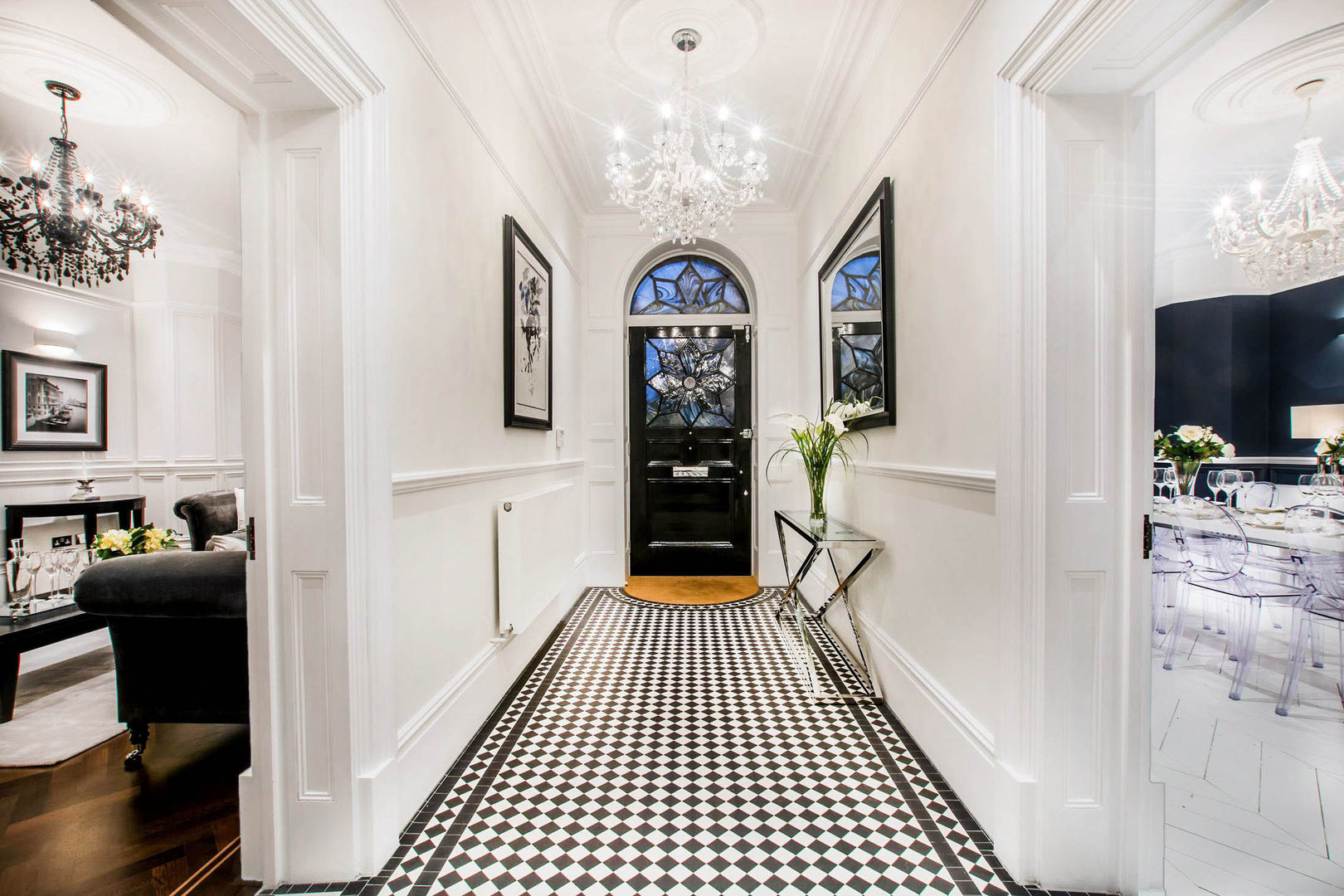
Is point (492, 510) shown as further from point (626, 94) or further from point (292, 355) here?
point (626, 94)

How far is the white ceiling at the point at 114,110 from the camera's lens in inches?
79.7

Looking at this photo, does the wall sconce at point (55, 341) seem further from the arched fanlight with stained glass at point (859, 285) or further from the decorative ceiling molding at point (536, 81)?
the arched fanlight with stained glass at point (859, 285)

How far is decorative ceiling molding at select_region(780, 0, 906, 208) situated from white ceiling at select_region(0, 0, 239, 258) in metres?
2.43

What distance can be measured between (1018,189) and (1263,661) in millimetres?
3203

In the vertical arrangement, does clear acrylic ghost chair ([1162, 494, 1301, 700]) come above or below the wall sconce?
below

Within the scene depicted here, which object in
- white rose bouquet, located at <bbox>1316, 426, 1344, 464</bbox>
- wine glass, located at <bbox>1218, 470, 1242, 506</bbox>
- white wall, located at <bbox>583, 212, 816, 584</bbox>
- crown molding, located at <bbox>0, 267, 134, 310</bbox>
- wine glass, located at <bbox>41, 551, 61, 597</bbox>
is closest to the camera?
wine glass, located at <bbox>41, 551, 61, 597</bbox>

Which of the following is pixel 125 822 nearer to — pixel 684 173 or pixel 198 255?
pixel 684 173

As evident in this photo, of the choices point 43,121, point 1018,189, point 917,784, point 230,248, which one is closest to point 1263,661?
point 917,784

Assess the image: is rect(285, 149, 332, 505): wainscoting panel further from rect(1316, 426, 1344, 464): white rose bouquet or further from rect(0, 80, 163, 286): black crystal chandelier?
rect(1316, 426, 1344, 464): white rose bouquet

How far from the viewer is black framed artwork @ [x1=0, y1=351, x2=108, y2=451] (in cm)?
376

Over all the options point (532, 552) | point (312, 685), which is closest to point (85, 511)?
point (532, 552)

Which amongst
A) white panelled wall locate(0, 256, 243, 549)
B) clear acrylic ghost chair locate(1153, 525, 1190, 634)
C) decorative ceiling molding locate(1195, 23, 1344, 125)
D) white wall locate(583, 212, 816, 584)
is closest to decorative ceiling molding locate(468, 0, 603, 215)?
white wall locate(583, 212, 816, 584)

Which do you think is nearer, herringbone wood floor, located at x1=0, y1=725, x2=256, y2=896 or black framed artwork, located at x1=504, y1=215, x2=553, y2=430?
herringbone wood floor, located at x1=0, y1=725, x2=256, y2=896

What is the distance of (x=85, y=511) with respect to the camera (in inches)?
155
